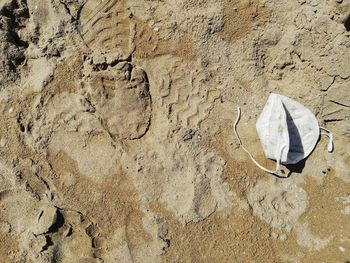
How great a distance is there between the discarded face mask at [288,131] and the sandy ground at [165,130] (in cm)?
8

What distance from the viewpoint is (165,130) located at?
2939 millimetres

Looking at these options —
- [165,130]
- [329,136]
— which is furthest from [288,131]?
[165,130]

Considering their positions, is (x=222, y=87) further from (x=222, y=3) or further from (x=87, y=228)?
(x=87, y=228)

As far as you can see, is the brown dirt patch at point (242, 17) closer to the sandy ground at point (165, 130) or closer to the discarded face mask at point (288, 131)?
the sandy ground at point (165, 130)

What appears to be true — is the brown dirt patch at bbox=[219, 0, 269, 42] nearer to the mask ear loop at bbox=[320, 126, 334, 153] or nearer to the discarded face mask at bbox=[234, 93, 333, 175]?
the discarded face mask at bbox=[234, 93, 333, 175]

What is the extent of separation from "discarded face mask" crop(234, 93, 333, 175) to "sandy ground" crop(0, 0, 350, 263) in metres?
0.08

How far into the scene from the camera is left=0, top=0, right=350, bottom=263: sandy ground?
2.83m

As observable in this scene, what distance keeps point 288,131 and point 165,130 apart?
100 cm

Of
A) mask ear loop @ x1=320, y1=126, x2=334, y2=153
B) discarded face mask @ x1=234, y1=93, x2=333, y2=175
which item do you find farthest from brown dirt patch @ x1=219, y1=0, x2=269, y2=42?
mask ear loop @ x1=320, y1=126, x2=334, y2=153

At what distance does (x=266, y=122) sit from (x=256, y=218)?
78 cm

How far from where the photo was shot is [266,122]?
288cm

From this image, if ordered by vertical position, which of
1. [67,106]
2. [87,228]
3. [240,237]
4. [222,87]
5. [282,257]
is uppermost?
[67,106]

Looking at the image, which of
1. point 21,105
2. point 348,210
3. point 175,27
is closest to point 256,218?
point 348,210

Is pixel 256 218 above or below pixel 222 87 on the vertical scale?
below
